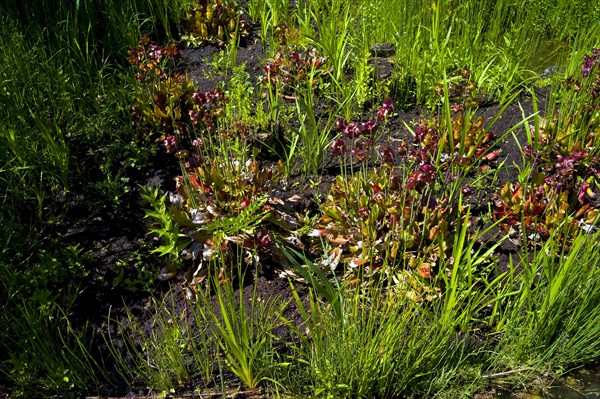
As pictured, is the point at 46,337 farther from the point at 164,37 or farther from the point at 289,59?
the point at 164,37

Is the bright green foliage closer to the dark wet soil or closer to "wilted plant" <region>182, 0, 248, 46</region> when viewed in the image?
the dark wet soil

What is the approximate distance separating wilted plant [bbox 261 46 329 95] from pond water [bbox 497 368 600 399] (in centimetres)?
234

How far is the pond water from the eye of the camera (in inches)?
101

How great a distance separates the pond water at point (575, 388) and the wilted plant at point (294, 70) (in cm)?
234

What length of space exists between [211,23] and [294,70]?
1.05 m

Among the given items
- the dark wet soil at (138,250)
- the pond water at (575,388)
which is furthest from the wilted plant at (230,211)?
the pond water at (575,388)

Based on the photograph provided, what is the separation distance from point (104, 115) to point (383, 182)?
1.92 meters

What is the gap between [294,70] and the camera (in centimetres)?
411

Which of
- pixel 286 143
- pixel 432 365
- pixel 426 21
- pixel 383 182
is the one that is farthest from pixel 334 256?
pixel 426 21

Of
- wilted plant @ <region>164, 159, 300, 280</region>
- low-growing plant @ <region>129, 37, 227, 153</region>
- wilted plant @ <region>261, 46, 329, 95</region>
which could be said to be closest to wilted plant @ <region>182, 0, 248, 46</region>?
wilted plant @ <region>261, 46, 329, 95</region>

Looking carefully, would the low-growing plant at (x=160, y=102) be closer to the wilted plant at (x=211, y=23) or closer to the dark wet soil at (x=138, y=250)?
the dark wet soil at (x=138, y=250)

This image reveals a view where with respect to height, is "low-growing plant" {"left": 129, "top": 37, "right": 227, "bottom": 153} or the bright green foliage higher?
"low-growing plant" {"left": 129, "top": 37, "right": 227, "bottom": 153}

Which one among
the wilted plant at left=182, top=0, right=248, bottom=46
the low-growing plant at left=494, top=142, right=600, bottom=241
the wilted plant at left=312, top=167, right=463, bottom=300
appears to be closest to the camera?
the wilted plant at left=312, top=167, right=463, bottom=300

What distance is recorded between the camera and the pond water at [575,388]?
2.55m
